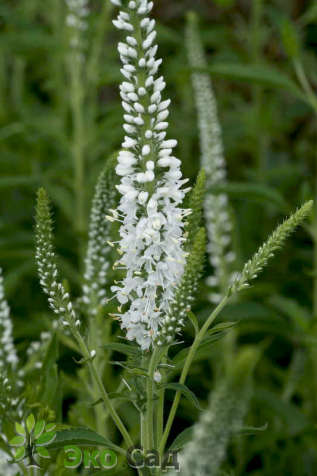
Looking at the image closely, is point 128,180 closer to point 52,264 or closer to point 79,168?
point 52,264

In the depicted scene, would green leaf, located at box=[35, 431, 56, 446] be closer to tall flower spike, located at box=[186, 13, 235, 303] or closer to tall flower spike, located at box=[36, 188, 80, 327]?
tall flower spike, located at box=[36, 188, 80, 327]

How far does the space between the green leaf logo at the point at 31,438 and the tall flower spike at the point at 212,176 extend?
2201 millimetres

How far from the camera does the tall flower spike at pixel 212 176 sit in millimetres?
4195

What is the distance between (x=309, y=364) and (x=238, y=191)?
1518 mm

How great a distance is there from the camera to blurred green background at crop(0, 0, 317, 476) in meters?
3.78

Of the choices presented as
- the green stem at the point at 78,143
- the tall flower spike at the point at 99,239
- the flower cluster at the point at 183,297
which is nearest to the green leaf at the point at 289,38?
the tall flower spike at the point at 99,239

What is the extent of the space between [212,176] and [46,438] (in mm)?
2837

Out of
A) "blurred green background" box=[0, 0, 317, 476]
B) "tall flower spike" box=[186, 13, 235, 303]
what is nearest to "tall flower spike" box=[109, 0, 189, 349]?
"blurred green background" box=[0, 0, 317, 476]

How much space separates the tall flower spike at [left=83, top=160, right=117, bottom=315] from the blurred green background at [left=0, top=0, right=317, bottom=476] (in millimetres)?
693

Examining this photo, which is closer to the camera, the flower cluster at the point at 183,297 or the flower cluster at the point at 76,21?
the flower cluster at the point at 183,297

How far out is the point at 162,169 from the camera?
6.39ft

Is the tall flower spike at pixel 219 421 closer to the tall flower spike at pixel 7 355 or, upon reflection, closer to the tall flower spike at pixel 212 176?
the tall flower spike at pixel 7 355

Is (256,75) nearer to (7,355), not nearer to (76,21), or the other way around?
(76,21)

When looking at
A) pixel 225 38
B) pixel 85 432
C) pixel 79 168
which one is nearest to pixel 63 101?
pixel 79 168
